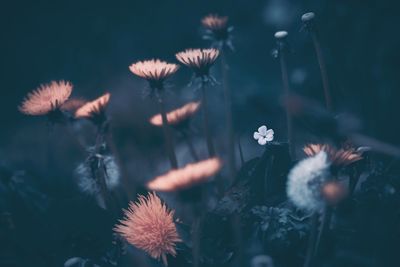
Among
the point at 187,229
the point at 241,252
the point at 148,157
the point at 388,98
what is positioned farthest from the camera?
the point at 148,157

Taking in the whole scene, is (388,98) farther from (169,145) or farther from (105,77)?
(105,77)

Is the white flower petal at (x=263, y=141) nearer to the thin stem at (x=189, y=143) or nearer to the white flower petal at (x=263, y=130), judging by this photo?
the white flower petal at (x=263, y=130)

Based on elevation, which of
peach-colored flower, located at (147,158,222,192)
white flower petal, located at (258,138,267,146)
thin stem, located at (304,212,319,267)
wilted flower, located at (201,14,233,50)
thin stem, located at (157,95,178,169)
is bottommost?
thin stem, located at (304,212,319,267)

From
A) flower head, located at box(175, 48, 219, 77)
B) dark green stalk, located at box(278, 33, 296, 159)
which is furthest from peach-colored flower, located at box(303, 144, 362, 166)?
flower head, located at box(175, 48, 219, 77)

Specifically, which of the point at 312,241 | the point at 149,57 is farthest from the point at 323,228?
the point at 149,57

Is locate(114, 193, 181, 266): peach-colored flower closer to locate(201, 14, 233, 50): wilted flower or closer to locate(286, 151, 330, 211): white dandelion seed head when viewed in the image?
locate(286, 151, 330, 211): white dandelion seed head

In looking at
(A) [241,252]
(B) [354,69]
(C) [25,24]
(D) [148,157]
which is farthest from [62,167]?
(B) [354,69]

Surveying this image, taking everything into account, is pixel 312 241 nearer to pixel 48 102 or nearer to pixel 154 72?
pixel 154 72

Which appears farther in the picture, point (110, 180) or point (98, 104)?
point (110, 180)
